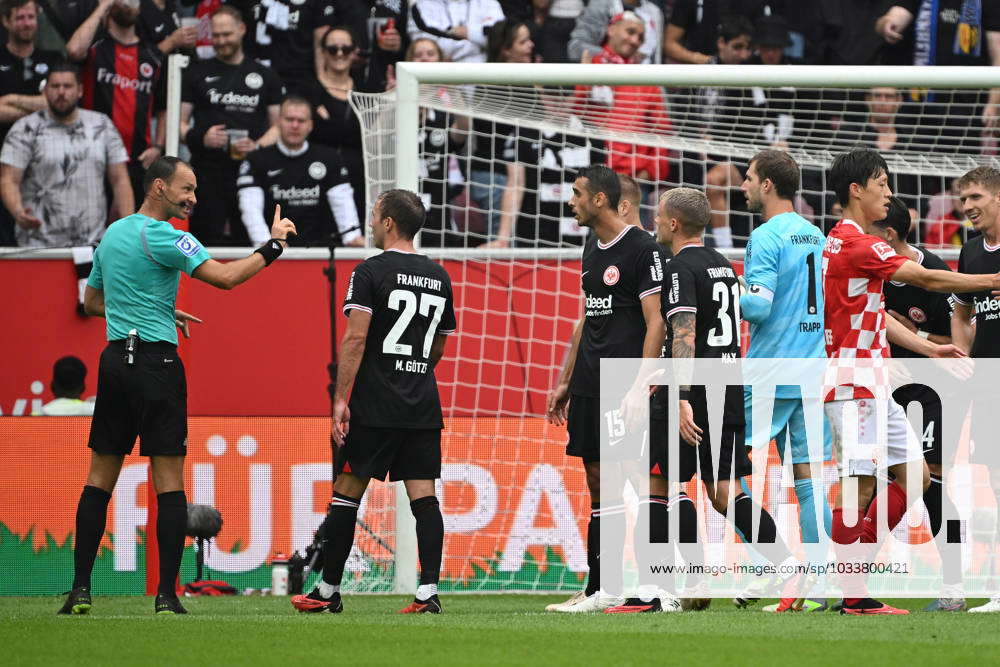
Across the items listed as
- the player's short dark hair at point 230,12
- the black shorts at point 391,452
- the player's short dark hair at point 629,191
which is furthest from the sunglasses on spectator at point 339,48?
the black shorts at point 391,452

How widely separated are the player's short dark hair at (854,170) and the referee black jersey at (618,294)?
94cm

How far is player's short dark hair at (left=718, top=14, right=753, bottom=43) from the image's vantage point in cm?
1355

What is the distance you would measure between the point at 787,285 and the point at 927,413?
49.5 inches

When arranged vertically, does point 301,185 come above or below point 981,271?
above

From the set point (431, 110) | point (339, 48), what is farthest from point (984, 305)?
point (339, 48)

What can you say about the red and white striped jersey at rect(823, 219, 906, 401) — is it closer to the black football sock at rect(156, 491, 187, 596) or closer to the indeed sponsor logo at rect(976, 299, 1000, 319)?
the indeed sponsor logo at rect(976, 299, 1000, 319)

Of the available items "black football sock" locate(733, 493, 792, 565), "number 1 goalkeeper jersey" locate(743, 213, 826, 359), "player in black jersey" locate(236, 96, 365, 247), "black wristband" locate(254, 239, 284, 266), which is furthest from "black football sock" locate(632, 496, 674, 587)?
"player in black jersey" locate(236, 96, 365, 247)

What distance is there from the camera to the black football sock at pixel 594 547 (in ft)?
23.6

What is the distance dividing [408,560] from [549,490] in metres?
1.14

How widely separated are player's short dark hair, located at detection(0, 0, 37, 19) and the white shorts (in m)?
9.12

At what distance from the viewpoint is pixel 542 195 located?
12031mm

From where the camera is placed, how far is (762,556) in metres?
7.55

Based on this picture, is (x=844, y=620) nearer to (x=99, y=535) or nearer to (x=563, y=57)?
(x=99, y=535)

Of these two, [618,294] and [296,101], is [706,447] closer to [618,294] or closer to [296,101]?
[618,294]
